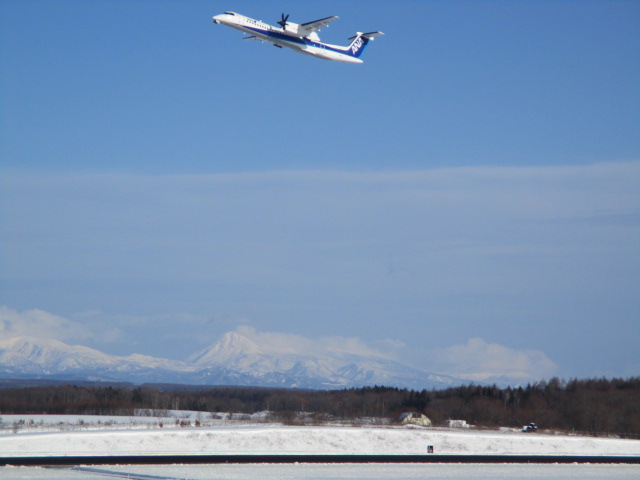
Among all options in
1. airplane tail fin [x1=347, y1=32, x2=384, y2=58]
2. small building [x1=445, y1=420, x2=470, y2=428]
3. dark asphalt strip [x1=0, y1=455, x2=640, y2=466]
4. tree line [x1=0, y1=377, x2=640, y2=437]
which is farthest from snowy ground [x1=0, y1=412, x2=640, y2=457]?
airplane tail fin [x1=347, y1=32, x2=384, y2=58]

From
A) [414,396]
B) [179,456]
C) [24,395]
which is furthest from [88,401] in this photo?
[179,456]

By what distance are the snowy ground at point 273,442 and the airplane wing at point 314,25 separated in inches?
1267

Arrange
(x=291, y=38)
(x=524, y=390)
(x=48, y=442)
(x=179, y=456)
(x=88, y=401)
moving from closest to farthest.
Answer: (x=179, y=456)
(x=48, y=442)
(x=291, y=38)
(x=88, y=401)
(x=524, y=390)

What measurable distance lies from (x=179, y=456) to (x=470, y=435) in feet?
76.8

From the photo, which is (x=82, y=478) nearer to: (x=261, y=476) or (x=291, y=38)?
(x=261, y=476)

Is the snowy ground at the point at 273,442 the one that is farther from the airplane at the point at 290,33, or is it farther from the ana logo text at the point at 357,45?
the ana logo text at the point at 357,45

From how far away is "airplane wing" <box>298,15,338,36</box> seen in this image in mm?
70688

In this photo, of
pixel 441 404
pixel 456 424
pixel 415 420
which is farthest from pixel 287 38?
pixel 441 404

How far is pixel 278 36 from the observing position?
230 ft

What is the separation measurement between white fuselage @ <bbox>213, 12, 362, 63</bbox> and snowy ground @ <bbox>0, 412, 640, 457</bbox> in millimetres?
31009

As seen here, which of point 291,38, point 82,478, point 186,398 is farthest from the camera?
point 186,398

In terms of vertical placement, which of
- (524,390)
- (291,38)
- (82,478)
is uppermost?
(291,38)

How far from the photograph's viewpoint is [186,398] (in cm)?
13625

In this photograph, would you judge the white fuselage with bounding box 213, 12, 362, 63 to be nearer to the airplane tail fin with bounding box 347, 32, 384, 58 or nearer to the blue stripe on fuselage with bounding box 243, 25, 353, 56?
the blue stripe on fuselage with bounding box 243, 25, 353, 56
